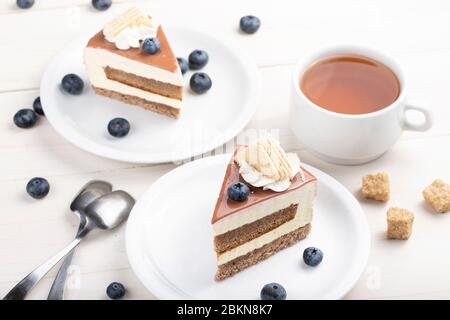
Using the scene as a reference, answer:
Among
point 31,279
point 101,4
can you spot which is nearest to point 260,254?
point 31,279

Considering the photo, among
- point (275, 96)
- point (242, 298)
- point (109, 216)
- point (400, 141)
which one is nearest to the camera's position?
point (242, 298)

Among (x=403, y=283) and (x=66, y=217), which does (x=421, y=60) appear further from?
(x=66, y=217)

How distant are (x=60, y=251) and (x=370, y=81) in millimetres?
1236

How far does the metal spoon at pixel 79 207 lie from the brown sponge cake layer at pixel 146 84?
0.52 metres

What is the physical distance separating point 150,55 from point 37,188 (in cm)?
73

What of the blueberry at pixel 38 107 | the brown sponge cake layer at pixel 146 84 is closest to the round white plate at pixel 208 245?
the brown sponge cake layer at pixel 146 84

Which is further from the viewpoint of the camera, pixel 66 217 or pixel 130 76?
pixel 130 76

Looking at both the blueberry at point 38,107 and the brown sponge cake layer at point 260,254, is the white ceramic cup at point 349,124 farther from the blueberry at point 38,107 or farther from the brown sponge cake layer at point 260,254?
the blueberry at point 38,107

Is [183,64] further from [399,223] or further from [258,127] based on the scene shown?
[399,223]

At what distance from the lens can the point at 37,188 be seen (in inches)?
105

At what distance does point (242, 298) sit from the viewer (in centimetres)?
239

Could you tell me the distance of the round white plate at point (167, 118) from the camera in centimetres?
281

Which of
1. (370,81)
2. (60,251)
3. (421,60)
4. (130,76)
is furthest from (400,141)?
(60,251)
